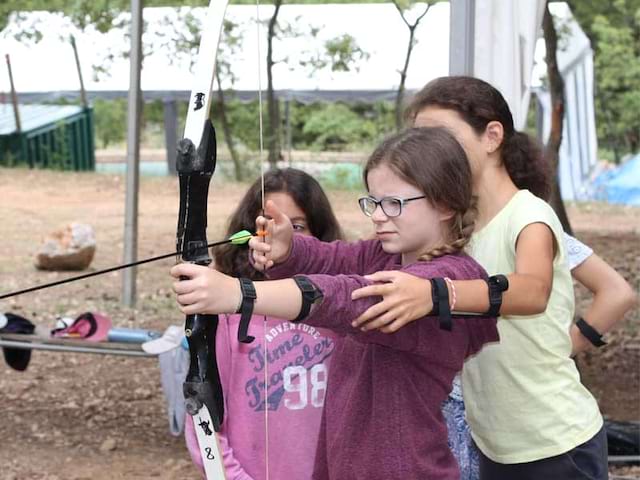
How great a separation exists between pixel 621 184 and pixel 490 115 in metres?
13.5

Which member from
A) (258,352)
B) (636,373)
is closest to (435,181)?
(258,352)

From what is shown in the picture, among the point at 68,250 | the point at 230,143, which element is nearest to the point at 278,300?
the point at 68,250

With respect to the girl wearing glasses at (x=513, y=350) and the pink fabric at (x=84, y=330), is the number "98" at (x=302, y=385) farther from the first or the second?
the pink fabric at (x=84, y=330)

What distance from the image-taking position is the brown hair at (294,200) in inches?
86.7

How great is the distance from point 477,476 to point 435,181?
0.80 m

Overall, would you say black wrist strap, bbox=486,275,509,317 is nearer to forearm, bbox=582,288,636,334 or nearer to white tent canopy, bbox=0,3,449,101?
forearm, bbox=582,288,636,334

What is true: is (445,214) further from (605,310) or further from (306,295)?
(605,310)

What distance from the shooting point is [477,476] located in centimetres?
218

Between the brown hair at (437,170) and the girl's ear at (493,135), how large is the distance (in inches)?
9.2

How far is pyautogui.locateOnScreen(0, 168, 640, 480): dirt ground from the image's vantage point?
4.34 m

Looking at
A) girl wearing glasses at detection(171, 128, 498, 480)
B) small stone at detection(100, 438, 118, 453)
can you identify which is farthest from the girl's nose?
small stone at detection(100, 438, 118, 453)

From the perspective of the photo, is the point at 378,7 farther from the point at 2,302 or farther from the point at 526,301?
the point at 526,301

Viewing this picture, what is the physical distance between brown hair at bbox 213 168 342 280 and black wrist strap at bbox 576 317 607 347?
618mm

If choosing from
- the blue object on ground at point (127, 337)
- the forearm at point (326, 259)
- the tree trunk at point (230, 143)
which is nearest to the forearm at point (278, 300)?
the forearm at point (326, 259)
